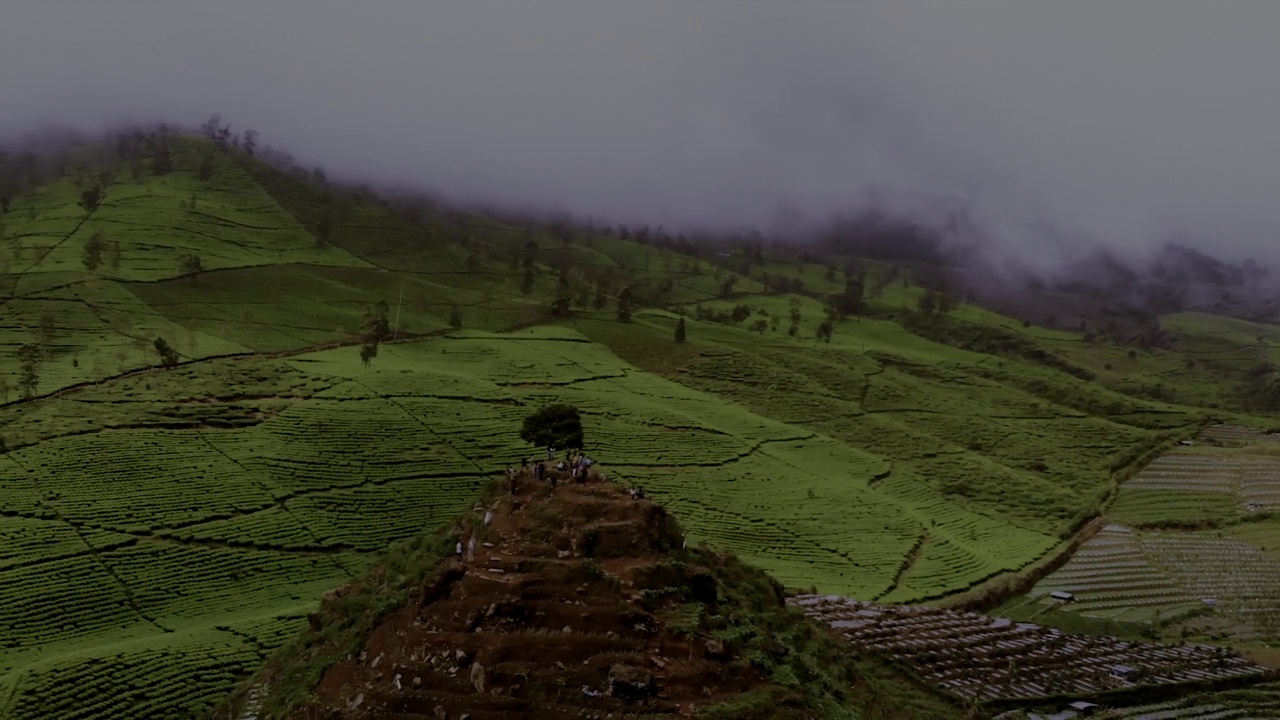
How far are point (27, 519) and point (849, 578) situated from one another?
172ft

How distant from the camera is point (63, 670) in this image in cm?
3953

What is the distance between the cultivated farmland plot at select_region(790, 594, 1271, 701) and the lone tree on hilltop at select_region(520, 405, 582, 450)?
1503 cm

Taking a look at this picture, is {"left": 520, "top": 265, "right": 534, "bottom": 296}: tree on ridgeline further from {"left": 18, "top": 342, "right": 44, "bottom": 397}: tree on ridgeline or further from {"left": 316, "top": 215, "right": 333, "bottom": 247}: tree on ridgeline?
{"left": 18, "top": 342, "right": 44, "bottom": 397}: tree on ridgeline

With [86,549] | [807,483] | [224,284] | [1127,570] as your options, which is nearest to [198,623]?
[86,549]

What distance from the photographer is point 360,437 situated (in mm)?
68562

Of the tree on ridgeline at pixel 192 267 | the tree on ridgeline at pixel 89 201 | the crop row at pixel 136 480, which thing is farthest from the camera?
the tree on ridgeline at pixel 89 201

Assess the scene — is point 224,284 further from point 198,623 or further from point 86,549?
point 198,623

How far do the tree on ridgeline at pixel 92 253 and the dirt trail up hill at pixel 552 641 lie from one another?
10536 cm

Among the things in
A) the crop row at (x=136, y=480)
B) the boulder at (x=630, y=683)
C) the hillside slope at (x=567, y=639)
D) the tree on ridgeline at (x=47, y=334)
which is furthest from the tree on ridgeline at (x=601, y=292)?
the boulder at (x=630, y=683)

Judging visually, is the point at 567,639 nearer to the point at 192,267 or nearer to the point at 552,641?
the point at 552,641

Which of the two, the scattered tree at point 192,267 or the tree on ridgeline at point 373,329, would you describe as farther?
the scattered tree at point 192,267

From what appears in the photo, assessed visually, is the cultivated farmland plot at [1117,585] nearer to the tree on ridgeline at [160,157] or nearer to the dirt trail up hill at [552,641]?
the dirt trail up hill at [552,641]

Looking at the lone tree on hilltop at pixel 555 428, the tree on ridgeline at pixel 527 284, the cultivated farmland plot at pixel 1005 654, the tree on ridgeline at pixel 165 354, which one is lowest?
the tree on ridgeline at pixel 165 354

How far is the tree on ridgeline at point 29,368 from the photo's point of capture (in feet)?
231
